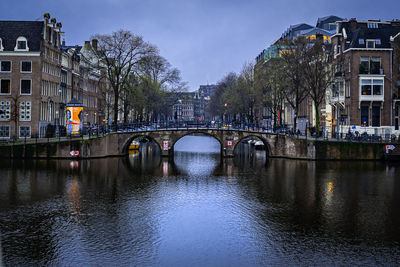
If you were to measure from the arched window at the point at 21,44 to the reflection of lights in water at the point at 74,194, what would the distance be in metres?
31.1

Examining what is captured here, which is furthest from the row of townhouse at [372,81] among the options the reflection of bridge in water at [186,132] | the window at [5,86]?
the window at [5,86]

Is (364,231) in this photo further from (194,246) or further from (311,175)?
(311,175)

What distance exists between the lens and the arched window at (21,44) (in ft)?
200

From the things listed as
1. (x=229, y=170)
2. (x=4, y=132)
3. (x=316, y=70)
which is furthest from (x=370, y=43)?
(x=4, y=132)

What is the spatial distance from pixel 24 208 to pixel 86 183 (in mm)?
9755

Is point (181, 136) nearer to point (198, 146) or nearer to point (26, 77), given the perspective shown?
point (26, 77)

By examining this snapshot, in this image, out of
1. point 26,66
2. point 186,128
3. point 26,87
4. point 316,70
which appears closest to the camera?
point 316,70

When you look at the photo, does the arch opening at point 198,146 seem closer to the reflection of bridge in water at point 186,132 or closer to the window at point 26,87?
the reflection of bridge in water at point 186,132

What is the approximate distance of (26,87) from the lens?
6100 cm

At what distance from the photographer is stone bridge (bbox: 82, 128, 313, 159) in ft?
183

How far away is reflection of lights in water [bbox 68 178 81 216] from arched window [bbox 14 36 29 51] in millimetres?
31064

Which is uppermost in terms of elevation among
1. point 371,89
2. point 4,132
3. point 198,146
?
point 371,89

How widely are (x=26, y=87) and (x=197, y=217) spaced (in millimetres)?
44218

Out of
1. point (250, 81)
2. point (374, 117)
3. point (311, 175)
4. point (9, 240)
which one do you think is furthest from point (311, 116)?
point (9, 240)
